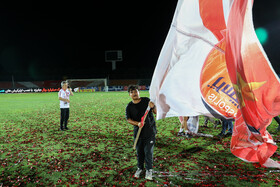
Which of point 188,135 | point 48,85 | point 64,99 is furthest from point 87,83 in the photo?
point 188,135

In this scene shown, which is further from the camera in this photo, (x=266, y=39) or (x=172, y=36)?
(x=266, y=39)

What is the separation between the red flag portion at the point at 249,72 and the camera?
3363mm

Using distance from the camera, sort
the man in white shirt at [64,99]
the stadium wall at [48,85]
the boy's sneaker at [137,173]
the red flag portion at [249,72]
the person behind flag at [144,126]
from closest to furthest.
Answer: the red flag portion at [249,72]
the person behind flag at [144,126]
the boy's sneaker at [137,173]
the man in white shirt at [64,99]
the stadium wall at [48,85]

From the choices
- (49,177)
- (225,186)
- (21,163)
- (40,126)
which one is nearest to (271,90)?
(225,186)

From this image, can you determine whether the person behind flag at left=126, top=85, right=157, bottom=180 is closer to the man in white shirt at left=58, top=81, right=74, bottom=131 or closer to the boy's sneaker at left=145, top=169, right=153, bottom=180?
the boy's sneaker at left=145, top=169, right=153, bottom=180

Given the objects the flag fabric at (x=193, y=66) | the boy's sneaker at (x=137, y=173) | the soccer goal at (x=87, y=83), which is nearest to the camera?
the flag fabric at (x=193, y=66)

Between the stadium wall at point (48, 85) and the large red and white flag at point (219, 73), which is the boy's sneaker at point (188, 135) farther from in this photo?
the stadium wall at point (48, 85)

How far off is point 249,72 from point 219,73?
2.53 feet

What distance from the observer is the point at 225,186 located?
3.73m

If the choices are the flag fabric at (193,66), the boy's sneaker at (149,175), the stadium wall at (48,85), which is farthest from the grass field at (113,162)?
the stadium wall at (48,85)

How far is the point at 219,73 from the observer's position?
4.19 metres

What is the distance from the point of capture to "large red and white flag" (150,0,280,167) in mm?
3436

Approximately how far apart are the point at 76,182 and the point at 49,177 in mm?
719

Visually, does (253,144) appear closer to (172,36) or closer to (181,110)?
(181,110)
